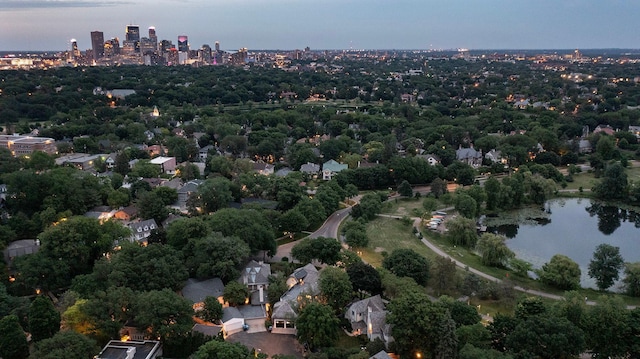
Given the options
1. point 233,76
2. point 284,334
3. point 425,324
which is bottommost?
point 284,334

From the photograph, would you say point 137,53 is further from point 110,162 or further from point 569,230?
point 569,230

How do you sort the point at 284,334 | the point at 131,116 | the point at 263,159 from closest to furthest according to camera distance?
1. the point at 284,334
2. the point at 263,159
3. the point at 131,116

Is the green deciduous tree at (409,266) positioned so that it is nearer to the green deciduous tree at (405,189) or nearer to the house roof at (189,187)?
the green deciduous tree at (405,189)

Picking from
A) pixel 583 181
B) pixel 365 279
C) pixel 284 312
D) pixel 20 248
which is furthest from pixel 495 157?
pixel 20 248

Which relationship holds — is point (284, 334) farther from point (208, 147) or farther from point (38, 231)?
point (208, 147)

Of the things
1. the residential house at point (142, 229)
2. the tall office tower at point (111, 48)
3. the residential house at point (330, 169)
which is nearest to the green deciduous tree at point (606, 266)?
the residential house at point (330, 169)

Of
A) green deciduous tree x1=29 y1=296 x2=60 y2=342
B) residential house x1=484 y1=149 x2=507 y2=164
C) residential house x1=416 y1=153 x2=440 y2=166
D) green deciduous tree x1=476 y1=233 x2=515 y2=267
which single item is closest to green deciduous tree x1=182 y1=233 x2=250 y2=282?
green deciduous tree x1=29 y1=296 x2=60 y2=342

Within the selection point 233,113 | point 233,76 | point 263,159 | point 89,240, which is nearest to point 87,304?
point 89,240

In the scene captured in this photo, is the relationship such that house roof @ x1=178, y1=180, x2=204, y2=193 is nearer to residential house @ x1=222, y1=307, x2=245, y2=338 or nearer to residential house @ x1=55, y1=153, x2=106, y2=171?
residential house @ x1=55, y1=153, x2=106, y2=171
